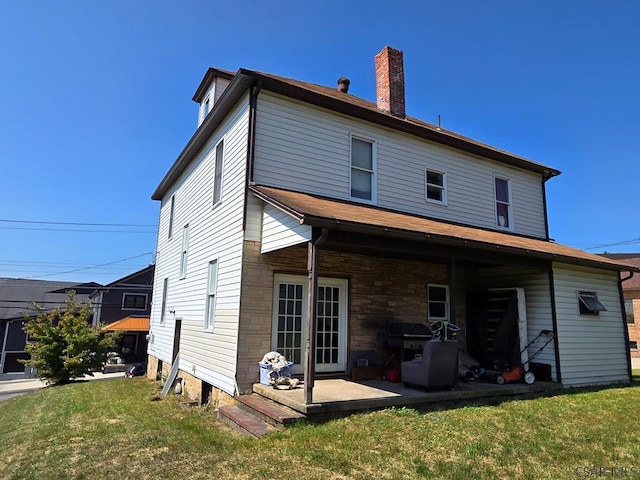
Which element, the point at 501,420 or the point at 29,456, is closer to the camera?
the point at 29,456

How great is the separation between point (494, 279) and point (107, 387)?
1236cm

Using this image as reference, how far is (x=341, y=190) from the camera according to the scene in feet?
30.3

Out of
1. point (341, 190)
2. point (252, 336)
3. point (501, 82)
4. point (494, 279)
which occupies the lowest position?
point (252, 336)

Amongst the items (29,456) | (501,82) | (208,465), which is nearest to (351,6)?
(501,82)

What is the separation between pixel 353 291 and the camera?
898cm

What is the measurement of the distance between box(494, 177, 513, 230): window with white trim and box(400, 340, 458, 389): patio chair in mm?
6078

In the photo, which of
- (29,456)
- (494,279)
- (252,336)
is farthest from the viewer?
(494,279)

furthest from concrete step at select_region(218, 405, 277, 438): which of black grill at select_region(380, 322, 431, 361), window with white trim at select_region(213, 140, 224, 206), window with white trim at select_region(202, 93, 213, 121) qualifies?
window with white trim at select_region(202, 93, 213, 121)

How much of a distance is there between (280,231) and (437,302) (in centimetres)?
527

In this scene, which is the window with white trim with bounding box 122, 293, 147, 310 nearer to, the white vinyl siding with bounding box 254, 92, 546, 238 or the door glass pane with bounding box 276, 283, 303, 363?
the door glass pane with bounding box 276, 283, 303, 363

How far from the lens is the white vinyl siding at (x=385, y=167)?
8.51m

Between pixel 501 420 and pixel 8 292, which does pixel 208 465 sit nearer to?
pixel 501 420

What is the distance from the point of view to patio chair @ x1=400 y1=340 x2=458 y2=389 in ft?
23.0

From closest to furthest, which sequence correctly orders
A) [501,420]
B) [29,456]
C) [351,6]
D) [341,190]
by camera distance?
[29,456] → [501,420] → [341,190] → [351,6]
